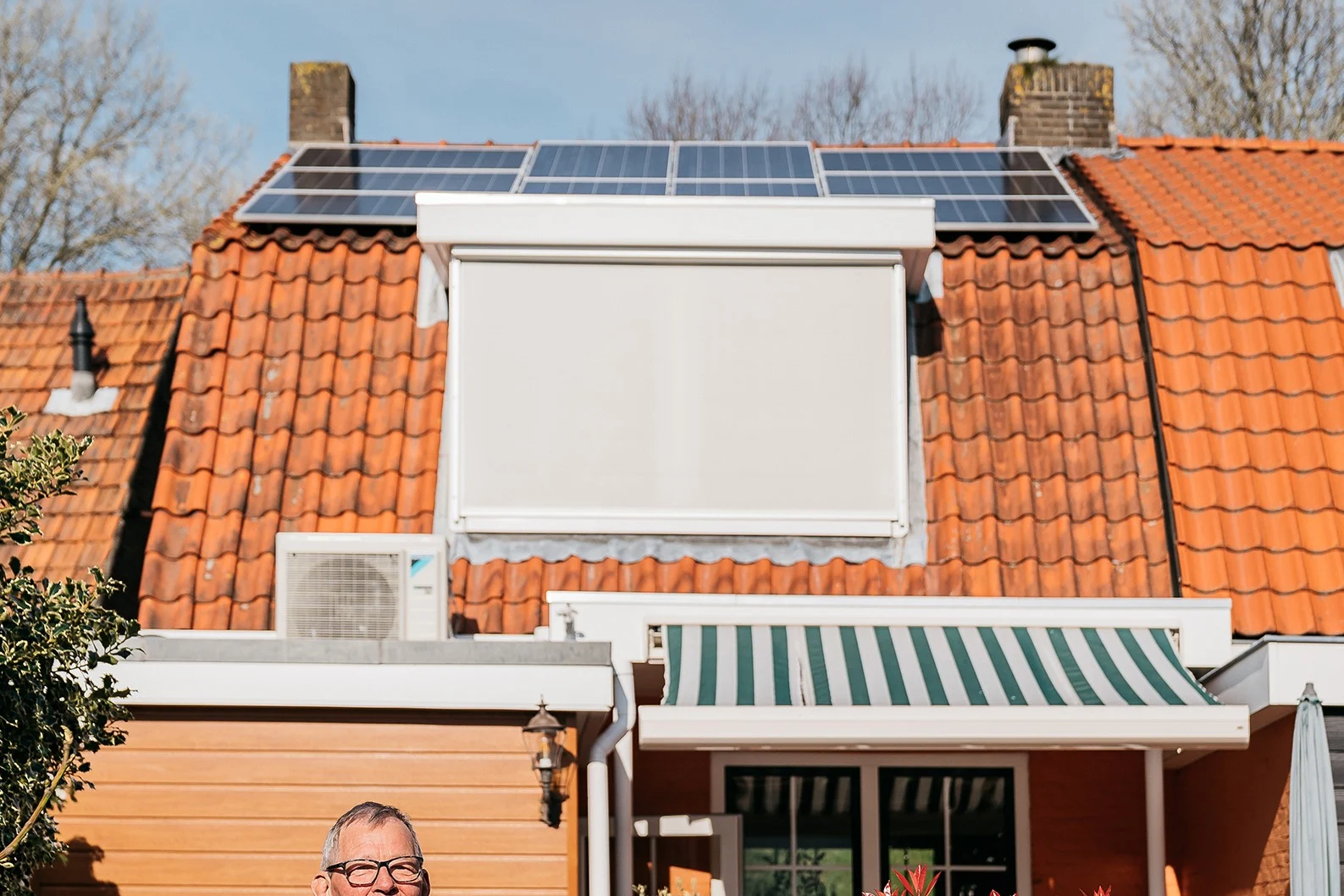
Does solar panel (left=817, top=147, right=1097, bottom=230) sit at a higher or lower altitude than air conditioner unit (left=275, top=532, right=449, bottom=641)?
higher

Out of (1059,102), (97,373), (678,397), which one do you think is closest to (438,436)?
(678,397)

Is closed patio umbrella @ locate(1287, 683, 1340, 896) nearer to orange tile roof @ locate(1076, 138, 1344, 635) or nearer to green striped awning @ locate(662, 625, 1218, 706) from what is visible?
green striped awning @ locate(662, 625, 1218, 706)

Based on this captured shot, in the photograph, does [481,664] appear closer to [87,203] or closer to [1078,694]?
→ [1078,694]

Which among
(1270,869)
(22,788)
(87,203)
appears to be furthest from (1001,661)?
(87,203)

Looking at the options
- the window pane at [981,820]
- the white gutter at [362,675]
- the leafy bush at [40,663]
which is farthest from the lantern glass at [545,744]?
the window pane at [981,820]

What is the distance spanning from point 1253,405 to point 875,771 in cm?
364

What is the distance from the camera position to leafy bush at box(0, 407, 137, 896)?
308 inches

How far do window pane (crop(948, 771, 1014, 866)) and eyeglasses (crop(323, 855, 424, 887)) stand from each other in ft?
28.9

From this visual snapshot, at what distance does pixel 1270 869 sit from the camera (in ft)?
34.7

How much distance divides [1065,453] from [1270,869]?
3.25 meters

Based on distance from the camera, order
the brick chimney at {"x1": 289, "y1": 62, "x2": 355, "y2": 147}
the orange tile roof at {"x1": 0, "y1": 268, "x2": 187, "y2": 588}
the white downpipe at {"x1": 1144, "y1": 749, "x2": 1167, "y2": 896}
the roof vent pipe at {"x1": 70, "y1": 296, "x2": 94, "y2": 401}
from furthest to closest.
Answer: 1. the brick chimney at {"x1": 289, "y1": 62, "x2": 355, "y2": 147}
2. the roof vent pipe at {"x1": 70, "y1": 296, "x2": 94, "y2": 401}
3. the orange tile roof at {"x1": 0, "y1": 268, "x2": 187, "y2": 588}
4. the white downpipe at {"x1": 1144, "y1": 749, "x2": 1167, "y2": 896}

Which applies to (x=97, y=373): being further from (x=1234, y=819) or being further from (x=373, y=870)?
(x=373, y=870)

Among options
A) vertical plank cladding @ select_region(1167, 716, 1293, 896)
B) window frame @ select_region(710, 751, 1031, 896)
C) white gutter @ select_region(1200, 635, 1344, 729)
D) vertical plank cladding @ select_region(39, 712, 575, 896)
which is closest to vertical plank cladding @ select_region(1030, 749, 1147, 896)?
window frame @ select_region(710, 751, 1031, 896)

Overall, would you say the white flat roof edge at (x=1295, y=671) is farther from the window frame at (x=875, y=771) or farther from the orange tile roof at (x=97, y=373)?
the orange tile roof at (x=97, y=373)
